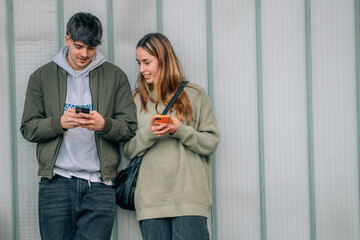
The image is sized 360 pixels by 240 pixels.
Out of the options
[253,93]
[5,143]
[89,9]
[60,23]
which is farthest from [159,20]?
[5,143]

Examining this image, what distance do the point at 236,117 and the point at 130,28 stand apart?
0.97 m

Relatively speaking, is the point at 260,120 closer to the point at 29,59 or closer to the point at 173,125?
the point at 173,125

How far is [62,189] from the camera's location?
8.90ft

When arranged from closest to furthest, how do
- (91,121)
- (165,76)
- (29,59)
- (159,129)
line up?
(91,121)
(159,129)
(165,76)
(29,59)

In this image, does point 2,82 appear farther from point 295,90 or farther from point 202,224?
point 295,90

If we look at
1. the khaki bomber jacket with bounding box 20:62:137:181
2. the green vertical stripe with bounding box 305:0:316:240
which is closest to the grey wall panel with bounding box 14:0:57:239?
the khaki bomber jacket with bounding box 20:62:137:181

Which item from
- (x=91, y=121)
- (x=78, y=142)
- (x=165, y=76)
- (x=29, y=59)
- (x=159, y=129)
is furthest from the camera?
(x=29, y=59)

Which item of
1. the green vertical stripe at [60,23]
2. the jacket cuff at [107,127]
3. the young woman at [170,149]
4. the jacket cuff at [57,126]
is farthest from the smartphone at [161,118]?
the green vertical stripe at [60,23]

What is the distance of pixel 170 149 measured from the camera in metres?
2.81

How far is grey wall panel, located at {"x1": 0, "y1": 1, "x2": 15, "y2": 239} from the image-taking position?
3.22 metres

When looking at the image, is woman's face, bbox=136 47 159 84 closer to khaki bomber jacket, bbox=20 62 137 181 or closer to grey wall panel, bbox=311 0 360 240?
khaki bomber jacket, bbox=20 62 137 181

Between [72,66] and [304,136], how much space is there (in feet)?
5.47

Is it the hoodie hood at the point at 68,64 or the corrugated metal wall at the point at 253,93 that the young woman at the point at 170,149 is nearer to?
the hoodie hood at the point at 68,64

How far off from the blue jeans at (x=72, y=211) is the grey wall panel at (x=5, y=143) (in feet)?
1.99
